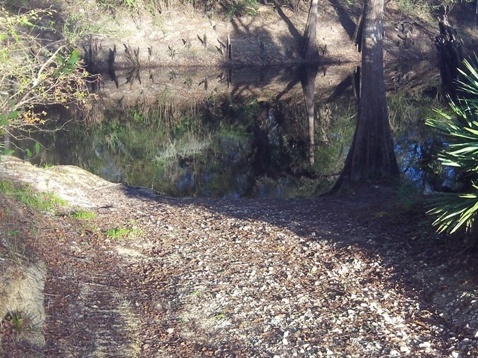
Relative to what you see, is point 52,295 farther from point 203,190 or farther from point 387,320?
point 203,190

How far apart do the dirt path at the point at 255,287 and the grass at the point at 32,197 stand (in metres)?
0.48

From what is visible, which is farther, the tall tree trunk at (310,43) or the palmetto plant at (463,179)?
the tall tree trunk at (310,43)

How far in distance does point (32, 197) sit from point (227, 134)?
41.2ft

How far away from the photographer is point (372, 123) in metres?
13.3

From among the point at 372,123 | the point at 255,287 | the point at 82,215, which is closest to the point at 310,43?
the point at 372,123

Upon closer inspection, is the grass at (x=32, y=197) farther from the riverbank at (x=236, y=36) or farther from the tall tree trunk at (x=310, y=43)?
the tall tree trunk at (x=310, y=43)

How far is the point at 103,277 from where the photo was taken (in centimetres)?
852

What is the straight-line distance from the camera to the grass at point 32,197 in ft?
34.8

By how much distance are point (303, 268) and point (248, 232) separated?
1.94 m

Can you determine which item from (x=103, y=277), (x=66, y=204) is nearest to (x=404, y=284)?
(x=103, y=277)

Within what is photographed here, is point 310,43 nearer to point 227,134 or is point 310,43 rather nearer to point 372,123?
point 227,134

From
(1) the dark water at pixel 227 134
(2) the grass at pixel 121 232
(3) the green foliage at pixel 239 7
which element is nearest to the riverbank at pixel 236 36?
(3) the green foliage at pixel 239 7

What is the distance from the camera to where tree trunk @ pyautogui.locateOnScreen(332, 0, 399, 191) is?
1330 centimetres

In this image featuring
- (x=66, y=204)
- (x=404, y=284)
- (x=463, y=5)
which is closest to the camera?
(x=404, y=284)
